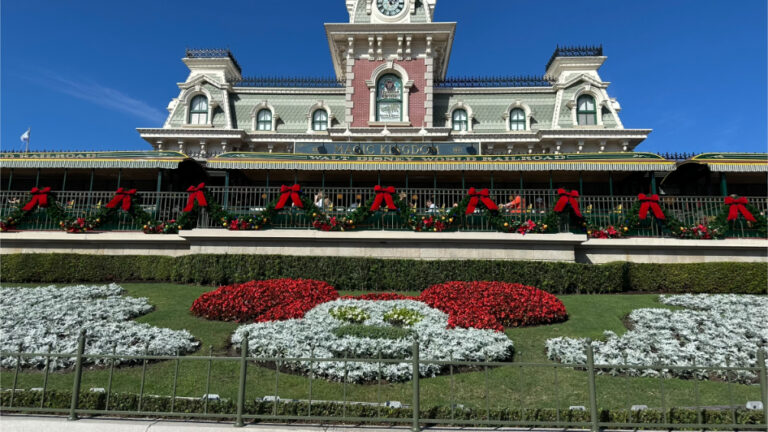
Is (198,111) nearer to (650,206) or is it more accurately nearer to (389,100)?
(389,100)

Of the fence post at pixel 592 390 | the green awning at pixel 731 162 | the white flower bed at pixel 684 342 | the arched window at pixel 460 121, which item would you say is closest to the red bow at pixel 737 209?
the green awning at pixel 731 162

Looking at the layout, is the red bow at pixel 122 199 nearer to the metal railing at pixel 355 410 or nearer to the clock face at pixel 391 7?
the metal railing at pixel 355 410

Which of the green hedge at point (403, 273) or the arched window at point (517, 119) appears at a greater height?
the arched window at point (517, 119)

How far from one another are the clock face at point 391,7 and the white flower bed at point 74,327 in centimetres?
2276

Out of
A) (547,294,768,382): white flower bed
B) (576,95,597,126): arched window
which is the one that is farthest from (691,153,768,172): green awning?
(576,95,597,126): arched window

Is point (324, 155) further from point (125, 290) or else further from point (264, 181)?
point (125, 290)

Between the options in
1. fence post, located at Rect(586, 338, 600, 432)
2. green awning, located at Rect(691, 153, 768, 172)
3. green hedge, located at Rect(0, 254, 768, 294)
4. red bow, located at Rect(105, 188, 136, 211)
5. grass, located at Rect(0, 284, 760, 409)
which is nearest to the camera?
fence post, located at Rect(586, 338, 600, 432)

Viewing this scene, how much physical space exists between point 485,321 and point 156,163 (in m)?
14.3

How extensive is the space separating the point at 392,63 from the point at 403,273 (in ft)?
55.6

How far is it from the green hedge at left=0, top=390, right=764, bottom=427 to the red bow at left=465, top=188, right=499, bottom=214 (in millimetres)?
9216

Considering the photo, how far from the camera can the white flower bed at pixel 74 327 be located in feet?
25.1

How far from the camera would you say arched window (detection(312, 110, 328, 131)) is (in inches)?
1051

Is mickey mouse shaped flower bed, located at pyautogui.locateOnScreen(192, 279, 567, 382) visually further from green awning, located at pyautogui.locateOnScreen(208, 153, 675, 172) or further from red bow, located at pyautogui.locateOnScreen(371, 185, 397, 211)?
green awning, located at pyautogui.locateOnScreen(208, 153, 675, 172)

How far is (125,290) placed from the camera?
12.2m
